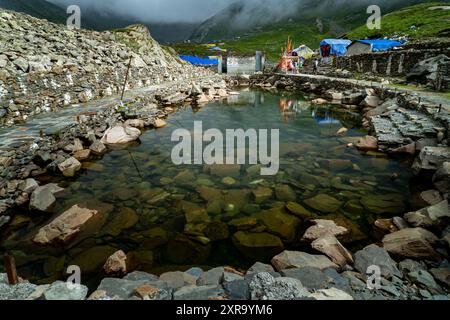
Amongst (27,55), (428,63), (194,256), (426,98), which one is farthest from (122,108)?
(428,63)

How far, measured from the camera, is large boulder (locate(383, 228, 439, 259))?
459 cm

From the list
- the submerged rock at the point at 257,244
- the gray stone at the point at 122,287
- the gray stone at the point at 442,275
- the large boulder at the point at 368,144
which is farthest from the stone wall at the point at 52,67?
the large boulder at the point at 368,144

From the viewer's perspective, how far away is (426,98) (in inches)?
550

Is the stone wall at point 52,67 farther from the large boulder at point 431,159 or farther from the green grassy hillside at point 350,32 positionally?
the green grassy hillside at point 350,32

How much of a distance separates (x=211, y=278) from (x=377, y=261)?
2767 mm

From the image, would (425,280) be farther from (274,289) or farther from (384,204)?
(384,204)

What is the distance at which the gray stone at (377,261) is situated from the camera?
13.7 ft

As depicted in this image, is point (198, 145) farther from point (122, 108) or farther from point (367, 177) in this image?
point (367, 177)

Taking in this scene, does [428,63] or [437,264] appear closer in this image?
[437,264]

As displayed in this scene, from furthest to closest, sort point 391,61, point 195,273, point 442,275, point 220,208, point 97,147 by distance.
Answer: point 391,61 < point 97,147 < point 220,208 < point 195,273 < point 442,275

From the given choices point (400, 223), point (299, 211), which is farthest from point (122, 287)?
point (400, 223)

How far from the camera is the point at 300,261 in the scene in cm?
461

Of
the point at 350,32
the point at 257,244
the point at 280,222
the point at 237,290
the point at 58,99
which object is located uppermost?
the point at 350,32

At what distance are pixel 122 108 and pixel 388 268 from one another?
1408cm
